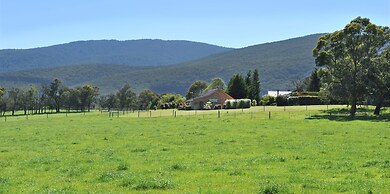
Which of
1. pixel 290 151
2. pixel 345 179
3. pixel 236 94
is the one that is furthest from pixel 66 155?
pixel 236 94

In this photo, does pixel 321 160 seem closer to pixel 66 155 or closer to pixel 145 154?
pixel 145 154

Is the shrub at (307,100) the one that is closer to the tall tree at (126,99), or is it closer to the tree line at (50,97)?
the tall tree at (126,99)

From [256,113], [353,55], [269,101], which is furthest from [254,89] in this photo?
[353,55]

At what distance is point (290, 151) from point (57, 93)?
161291mm

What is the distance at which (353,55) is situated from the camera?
63625 millimetres

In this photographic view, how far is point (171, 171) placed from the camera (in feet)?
56.6

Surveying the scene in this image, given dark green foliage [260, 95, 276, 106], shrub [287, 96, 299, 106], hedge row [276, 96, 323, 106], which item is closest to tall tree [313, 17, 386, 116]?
shrub [287, 96, 299, 106]

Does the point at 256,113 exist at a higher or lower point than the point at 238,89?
lower

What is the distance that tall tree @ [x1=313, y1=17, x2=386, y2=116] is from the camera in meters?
62.3

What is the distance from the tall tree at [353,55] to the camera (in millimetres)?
62312

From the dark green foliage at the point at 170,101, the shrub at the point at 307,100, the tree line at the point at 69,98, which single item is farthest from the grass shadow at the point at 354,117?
the tree line at the point at 69,98

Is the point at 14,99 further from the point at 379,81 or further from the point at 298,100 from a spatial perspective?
the point at 379,81

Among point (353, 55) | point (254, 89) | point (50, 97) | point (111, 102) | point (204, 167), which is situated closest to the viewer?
point (204, 167)

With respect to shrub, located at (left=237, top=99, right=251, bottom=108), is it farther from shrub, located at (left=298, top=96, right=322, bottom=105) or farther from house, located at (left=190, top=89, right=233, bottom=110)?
house, located at (left=190, top=89, right=233, bottom=110)
